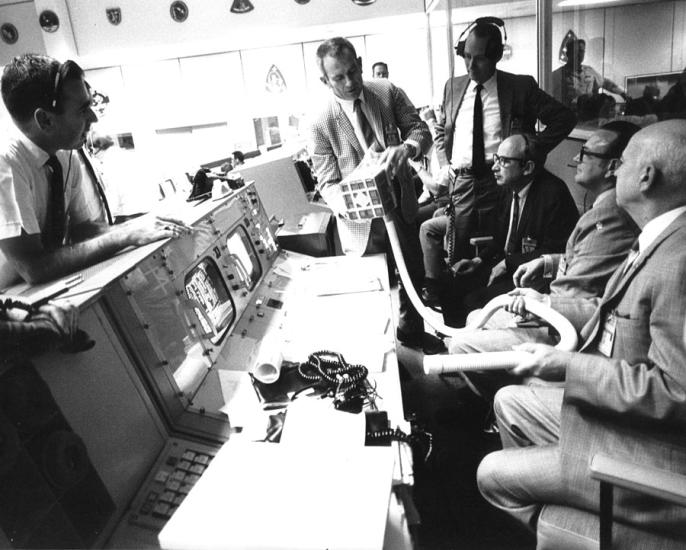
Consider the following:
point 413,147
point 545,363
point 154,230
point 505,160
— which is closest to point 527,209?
point 505,160

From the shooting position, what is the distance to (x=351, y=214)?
1782mm

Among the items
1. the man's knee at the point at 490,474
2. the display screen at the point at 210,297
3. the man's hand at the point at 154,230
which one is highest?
the man's hand at the point at 154,230

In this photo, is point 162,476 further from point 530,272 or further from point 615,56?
point 615,56

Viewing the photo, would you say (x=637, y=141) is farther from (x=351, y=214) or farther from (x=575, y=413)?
(x=351, y=214)

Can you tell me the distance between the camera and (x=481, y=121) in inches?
106

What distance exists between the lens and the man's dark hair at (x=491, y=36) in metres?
2.46

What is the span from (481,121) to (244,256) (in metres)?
1.59

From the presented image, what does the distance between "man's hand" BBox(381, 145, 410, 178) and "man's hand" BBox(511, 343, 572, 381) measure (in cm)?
85

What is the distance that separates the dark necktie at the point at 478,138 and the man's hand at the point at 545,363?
1766 millimetres

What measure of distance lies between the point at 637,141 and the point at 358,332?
3.13ft

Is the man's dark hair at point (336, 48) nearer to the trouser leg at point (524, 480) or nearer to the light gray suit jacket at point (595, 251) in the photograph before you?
the light gray suit jacket at point (595, 251)

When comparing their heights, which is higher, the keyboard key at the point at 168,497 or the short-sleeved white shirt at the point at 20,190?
the short-sleeved white shirt at the point at 20,190

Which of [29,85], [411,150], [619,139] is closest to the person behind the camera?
[29,85]

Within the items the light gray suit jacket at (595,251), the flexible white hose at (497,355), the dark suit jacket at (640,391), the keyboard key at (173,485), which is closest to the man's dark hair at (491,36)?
the light gray suit jacket at (595,251)
